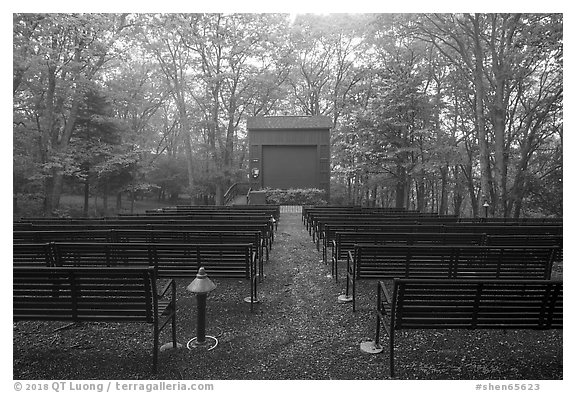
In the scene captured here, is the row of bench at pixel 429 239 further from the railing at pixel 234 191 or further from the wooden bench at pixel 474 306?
the railing at pixel 234 191

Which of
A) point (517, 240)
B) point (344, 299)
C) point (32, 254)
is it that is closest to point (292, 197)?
point (517, 240)

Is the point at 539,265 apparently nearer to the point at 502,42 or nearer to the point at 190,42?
the point at 502,42

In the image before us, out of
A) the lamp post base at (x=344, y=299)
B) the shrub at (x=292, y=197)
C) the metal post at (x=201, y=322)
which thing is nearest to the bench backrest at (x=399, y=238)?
the lamp post base at (x=344, y=299)

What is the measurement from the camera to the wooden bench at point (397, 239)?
220 inches

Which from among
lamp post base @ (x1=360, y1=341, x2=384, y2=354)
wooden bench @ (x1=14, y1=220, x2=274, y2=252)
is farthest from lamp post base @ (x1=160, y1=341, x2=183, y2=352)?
wooden bench @ (x1=14, y1=220, x2=274, y2=252)

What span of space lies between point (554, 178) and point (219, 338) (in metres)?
19.9

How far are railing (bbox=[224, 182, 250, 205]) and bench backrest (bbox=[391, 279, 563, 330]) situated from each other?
20.5 meters

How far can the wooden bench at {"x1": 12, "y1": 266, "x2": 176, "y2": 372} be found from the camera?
10.3 feet

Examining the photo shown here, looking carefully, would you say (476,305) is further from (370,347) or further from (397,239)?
(397,239)

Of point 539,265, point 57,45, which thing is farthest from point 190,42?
point 539,265

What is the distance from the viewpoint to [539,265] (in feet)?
15.0

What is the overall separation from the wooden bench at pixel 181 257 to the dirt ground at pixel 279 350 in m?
0.48

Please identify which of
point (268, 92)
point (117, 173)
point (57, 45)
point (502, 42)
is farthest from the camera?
point (268, 92)

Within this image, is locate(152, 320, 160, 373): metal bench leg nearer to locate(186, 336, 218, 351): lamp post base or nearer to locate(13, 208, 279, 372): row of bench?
locate(13, 208, 279, 372): row of bench
